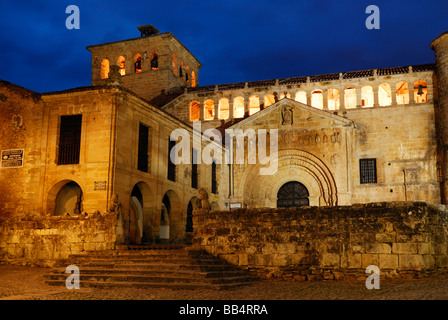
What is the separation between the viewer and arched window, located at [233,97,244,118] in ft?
109

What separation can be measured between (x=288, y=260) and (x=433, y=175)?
1775 centimetres

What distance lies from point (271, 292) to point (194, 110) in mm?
25748

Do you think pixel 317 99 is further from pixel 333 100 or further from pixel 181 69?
pixel 181 69

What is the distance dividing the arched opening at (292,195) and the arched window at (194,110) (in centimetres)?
1049

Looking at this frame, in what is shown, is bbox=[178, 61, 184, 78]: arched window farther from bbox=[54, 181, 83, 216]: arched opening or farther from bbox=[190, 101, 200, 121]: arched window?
bbox=[54, 181, 83, 216]: arched opening

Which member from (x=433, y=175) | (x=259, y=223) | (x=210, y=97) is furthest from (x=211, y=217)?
(x=210, y=97)

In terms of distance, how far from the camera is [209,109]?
3466 cm

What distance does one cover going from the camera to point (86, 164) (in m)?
15.6

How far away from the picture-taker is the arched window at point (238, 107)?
33.4 metres

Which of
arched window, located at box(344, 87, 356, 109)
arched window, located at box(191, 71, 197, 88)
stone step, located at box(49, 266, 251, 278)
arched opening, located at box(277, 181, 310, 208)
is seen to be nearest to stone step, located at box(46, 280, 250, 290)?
stone step, located at box(49, 266, 251, 278)

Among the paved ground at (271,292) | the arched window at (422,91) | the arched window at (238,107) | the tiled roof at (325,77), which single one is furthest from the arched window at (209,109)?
the paved ground at (271,292)

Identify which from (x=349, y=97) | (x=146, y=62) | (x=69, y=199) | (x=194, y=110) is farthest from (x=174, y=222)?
(x=146, y=62)
